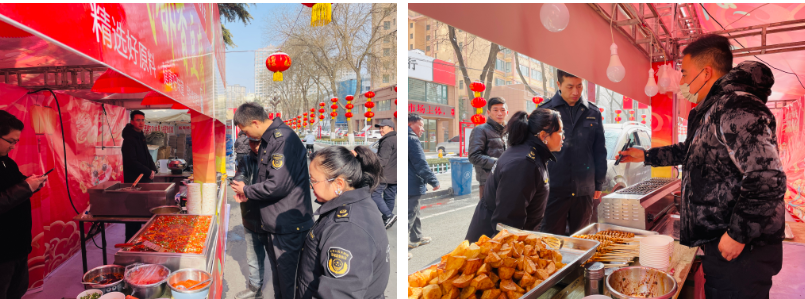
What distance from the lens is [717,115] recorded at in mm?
1541

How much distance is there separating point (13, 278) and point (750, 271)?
3537 mm

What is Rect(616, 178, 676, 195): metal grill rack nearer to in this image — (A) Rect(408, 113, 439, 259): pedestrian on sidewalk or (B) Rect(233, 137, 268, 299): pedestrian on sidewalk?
(A) Rect(408, 113, 439, 259): pedestrian on sidewalk

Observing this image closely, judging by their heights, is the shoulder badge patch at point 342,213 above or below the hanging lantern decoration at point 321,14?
below

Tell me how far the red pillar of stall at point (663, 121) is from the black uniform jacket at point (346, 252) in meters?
7.24

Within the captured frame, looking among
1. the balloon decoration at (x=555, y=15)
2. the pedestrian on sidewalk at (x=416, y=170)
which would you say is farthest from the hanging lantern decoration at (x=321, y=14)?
→ the pedestrian on sidewalk at (x=416, y=170)

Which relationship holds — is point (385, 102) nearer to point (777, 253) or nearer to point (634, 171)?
point (634, 171)

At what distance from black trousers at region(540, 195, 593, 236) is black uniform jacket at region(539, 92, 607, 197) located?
0.17 feet

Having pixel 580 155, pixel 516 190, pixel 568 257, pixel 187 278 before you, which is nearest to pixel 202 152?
pixel 187 278

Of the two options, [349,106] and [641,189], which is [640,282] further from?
[349,106]

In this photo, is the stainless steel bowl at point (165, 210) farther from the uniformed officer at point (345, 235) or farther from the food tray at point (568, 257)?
the food tray at point (568, 257)

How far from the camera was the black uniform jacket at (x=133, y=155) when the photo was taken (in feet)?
13.4

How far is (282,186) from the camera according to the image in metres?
2.48

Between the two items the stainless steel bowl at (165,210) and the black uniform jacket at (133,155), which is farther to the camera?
the black uniform jacket at (133,155)

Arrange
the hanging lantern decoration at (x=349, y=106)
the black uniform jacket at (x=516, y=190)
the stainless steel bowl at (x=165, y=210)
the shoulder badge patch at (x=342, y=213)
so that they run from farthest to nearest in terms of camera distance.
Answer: the hanging lantern decoration at (x=349, y=106)
the stainless steel bowl at (x=165, y=210)
the black uniform jacket at (x=516, y=190)
the shoulder badge patch at (x=342, y=213)
